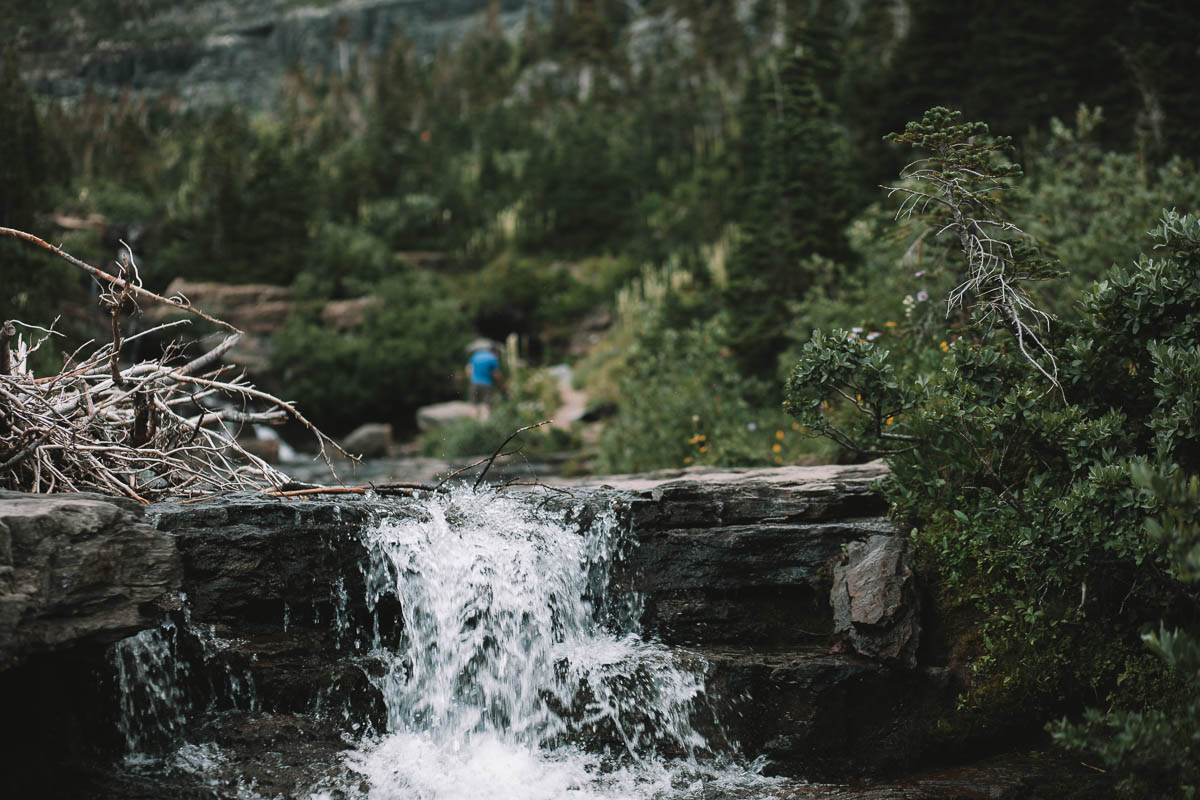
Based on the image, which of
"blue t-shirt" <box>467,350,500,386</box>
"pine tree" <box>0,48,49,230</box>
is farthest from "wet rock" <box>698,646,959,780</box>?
"blue t-shirt" <box>467,350,500,386</box>

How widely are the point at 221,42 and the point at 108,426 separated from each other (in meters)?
31.2

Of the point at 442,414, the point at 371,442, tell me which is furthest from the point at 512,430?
the point at 442,414

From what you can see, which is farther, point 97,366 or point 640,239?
point 640,239

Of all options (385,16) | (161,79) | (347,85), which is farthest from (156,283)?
(385,16)

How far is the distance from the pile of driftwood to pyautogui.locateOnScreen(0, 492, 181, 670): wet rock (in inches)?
24.2

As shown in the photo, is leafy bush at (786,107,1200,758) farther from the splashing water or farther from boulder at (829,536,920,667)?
the splashing water

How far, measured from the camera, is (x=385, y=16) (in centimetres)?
6800

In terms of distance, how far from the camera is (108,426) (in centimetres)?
531

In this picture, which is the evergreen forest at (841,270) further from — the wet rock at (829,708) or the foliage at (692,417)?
the wet rock at (829,708)

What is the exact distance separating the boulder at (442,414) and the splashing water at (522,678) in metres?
12.5

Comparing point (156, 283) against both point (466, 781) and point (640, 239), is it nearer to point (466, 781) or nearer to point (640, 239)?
point (640, 239)

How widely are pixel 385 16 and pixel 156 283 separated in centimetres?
5437

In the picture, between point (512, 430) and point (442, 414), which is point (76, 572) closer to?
point (512, 430)

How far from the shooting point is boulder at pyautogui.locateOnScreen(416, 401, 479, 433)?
59.3 ft
